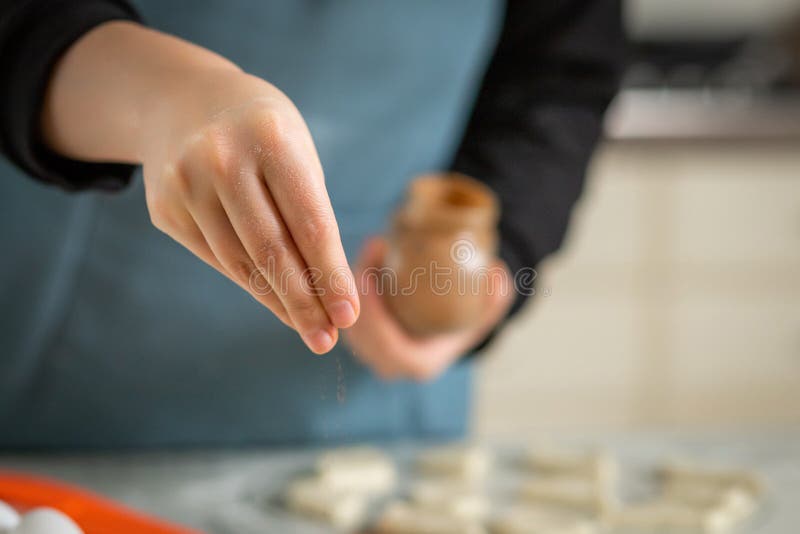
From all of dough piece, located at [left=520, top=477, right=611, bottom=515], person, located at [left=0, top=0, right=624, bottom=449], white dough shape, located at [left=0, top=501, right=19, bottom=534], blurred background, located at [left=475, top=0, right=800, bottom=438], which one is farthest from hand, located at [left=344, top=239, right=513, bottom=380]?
blurred background, located at [left=475, top=0, right=800, bottom=438]

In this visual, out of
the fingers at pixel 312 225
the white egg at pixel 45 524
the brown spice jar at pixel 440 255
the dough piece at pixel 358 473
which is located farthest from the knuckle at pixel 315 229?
the dough piece at pixel 358 473

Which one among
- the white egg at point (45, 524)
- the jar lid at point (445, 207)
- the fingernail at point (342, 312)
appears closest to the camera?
the fingernail at point (342, 312)

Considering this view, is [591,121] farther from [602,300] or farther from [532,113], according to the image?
[602,300]

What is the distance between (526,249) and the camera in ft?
2.24

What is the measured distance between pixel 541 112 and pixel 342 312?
0.55 meters

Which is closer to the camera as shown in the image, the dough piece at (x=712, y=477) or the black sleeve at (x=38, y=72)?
the black sleeve at (x=38, y=72)

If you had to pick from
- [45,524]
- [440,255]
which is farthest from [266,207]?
[440,255]

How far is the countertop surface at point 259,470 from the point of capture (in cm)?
53

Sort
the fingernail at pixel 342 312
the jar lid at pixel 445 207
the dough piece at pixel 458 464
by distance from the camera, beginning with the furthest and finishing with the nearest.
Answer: the dough piece at pixel 458 464 → the jar lid at pixel 445 207 → the fingernail at pixel 342 312

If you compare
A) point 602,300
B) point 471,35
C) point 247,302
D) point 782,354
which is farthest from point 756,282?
point 247,302

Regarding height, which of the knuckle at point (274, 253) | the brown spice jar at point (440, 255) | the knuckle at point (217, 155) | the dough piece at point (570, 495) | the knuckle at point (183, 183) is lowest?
the dough piece at point (570, 495)

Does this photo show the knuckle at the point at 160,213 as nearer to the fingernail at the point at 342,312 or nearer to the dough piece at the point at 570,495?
the fingernail at the point at 342,312

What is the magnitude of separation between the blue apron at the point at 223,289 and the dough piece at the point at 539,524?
131 mm

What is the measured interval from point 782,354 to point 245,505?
1113mm
